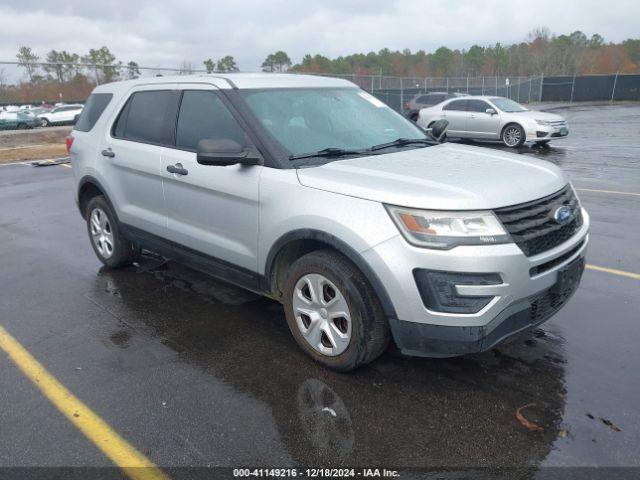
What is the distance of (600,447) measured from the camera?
8.94ft

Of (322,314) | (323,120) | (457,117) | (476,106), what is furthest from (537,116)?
(322,314)

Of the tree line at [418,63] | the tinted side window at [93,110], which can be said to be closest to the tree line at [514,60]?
the tree line at [418,63]

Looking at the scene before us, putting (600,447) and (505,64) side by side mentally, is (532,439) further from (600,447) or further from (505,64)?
(505,64)

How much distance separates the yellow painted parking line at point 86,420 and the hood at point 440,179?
1.82 metres

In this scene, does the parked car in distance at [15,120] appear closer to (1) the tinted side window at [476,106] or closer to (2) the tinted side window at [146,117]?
(1) the tinted side window at [476,106]

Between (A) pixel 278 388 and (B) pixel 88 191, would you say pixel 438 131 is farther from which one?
(B) pixel 88 191

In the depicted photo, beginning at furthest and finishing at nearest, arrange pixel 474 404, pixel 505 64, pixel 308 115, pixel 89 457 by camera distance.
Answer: pixel 505 64 < pixel 308 115 < pixel 474 404 < pixel 89 457

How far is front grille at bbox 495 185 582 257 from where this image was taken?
2.99 metres

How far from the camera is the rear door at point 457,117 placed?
17031 millimetres

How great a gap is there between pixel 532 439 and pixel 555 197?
1478 millimetres

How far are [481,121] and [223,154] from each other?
1455 centimetres

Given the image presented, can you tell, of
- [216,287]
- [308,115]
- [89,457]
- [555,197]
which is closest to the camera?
[89,457]

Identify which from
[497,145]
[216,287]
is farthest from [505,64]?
[216,287]

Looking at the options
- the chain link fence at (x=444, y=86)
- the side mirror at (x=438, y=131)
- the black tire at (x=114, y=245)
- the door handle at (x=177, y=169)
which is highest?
the side mirror at (x=438, y=131)
